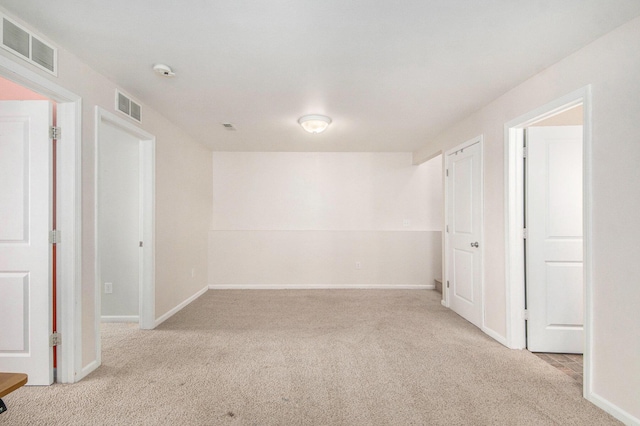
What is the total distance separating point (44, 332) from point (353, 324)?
2.80 meters

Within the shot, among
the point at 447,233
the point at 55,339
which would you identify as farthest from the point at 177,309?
the point at 447,233

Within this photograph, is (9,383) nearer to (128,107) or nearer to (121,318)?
(128,107)

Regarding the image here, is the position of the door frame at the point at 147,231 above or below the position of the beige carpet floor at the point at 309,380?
above

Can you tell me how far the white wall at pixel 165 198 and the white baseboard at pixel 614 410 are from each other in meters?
3.70

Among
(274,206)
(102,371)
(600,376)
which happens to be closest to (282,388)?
(102,371)

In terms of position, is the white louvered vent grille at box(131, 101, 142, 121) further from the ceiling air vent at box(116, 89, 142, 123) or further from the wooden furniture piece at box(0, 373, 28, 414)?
the wooden furniture piece at box(0, 373, 28, 414)

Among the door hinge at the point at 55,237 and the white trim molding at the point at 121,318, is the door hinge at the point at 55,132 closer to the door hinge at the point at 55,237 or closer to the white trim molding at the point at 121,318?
the door hinge at the point at 55,237

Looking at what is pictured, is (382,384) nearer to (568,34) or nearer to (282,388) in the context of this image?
(282,388)

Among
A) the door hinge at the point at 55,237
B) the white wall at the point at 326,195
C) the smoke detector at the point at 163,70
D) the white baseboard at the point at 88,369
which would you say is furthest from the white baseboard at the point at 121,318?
the smoke detector at the point at 163,70

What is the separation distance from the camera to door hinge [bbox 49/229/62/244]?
2.25 metres

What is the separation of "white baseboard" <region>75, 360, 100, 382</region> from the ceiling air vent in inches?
86.4

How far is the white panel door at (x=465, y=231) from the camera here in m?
3.47

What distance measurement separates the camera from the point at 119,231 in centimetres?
376

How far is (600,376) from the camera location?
2.03 metres
